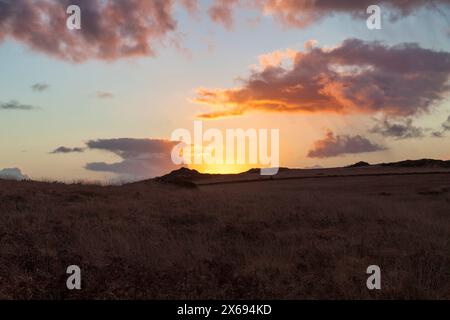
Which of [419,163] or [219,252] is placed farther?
[419,163]

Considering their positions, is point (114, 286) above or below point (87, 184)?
below

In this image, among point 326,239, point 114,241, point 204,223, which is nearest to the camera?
point 114,241

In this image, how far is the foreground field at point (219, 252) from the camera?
9.71 meters

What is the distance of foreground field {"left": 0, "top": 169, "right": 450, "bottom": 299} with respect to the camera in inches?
382

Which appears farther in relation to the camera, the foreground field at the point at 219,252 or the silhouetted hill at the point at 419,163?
the silhouetted hill at the point at 419,163

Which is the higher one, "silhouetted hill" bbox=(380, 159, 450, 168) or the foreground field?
"silhouetted hill" bbox=(380, 159, 450, 168)

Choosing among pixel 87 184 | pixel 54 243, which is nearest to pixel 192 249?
pixel 54 243

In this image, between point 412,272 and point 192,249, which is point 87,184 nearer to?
point 192,249

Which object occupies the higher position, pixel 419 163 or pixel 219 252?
pixel 419 163

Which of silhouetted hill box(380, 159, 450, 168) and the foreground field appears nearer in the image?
the foreground field

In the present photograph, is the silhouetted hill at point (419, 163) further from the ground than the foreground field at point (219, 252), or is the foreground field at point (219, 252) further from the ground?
the silhouetted hill at point (419, 163)

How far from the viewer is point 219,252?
12844mm

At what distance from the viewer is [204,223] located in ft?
61.1

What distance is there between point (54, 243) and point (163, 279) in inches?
191
